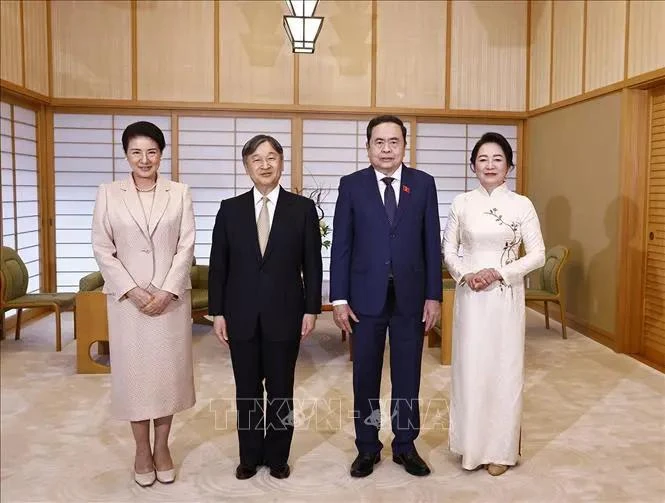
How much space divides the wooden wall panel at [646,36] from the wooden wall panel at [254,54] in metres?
3.01

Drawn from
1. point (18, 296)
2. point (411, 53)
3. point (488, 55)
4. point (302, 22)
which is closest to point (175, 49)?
point (302, 22)

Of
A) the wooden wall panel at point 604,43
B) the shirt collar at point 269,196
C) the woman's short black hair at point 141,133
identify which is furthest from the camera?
the wooden wall panel at point 604,43

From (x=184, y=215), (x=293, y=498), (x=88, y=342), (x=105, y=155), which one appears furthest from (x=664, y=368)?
(x=105, y=155)

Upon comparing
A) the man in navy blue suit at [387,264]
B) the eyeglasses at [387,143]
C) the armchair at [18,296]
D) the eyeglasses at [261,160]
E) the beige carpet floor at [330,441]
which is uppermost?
the eyeglasses at [387,143]

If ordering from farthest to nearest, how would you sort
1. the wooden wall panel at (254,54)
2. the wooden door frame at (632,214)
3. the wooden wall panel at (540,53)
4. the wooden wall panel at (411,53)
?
the wooden wall panel at (411,53)
the wooden wall panel at (254,54)
the wooden wall panel at (540,53)
the wooden door frame at (632,214)

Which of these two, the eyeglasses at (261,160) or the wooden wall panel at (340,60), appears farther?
the wooden wall panel at (340,60)

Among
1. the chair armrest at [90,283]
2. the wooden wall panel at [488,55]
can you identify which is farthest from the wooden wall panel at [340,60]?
the chair armrest at [90,283]

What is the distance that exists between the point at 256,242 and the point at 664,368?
125 inches

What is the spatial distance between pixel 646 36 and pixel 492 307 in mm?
2844

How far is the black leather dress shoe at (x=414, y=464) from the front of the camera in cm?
273

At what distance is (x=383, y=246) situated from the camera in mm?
2596

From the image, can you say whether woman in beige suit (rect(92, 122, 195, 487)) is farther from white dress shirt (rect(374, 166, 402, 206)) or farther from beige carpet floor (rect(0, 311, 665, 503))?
white dress shirt (rect(374, 166, 402, 206))

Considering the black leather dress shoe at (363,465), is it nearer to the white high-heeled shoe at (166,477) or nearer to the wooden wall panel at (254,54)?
the white high-heeled shoe at (166,477)

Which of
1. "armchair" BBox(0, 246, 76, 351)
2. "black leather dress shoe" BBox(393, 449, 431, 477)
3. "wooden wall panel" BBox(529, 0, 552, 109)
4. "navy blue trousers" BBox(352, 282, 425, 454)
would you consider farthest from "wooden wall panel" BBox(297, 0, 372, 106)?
"black leather dress shoe" BBox(393, 449, 431, 477)
